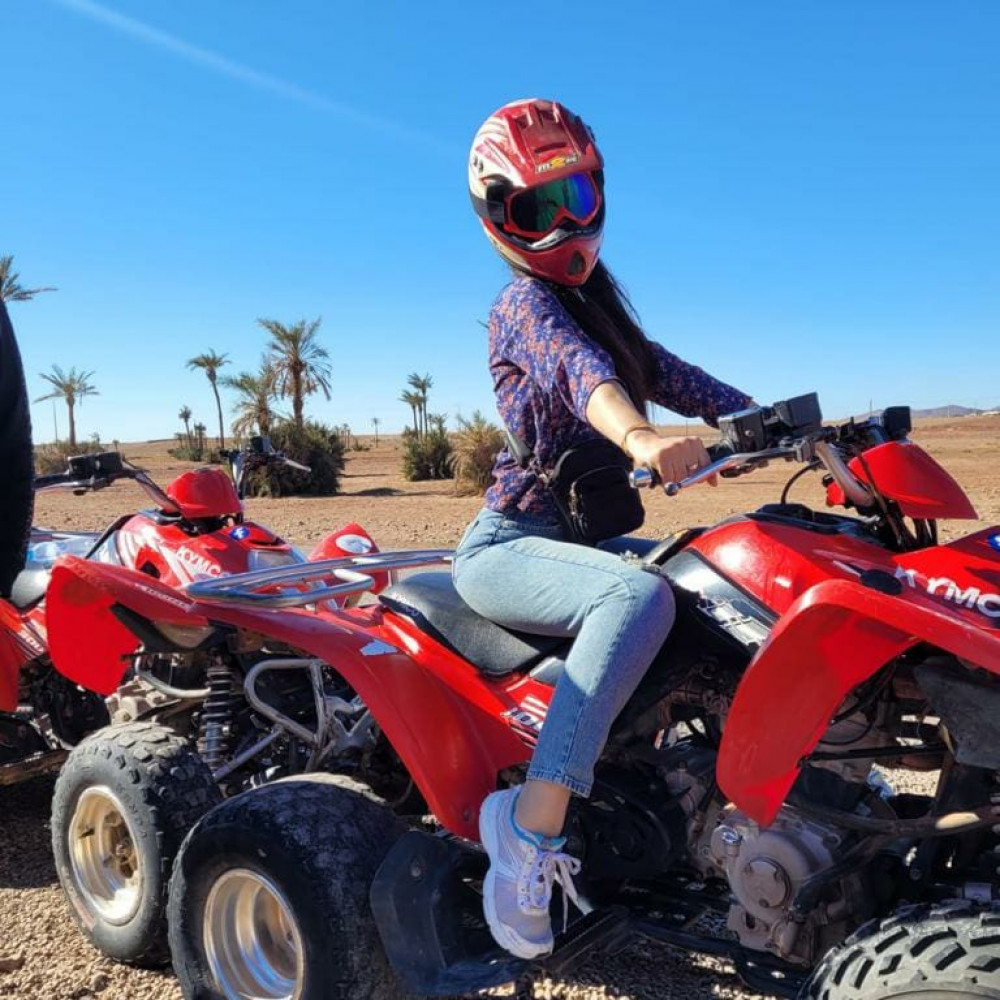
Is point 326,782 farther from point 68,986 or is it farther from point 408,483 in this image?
point 408,483

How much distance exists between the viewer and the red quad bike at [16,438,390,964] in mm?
3742

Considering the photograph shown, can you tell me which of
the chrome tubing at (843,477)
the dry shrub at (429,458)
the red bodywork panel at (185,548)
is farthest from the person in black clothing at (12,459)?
the dry shrub at (429,458)

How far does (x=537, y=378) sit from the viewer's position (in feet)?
9.64

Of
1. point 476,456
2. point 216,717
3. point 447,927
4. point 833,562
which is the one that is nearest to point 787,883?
point 833,562

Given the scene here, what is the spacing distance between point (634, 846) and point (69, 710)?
3.29m

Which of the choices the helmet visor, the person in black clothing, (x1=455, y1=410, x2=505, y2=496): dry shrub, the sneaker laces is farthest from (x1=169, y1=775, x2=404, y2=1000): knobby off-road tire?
(x1=455, y1=410, x2=505, y2=496): dry shrub

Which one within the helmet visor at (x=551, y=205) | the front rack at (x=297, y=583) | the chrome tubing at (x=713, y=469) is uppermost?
the helmet visor at (x=551, y=205)

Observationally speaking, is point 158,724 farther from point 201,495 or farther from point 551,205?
point 551,205

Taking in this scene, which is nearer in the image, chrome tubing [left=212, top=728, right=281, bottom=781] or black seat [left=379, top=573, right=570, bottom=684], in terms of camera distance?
black seat [left=379, top=573, right=570, bottom=684]

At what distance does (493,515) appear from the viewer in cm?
325

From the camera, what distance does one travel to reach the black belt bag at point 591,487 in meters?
3.05

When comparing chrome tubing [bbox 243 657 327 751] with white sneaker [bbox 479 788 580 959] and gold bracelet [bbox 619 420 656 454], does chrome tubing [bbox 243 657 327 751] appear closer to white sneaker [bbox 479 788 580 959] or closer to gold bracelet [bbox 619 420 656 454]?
white sneaker [bbox 479 788 580 959]

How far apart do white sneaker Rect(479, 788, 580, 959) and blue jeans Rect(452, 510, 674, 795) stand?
0.57ft

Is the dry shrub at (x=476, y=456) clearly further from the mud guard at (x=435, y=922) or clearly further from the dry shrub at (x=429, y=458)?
the mud guard at (x=435, y=922)
